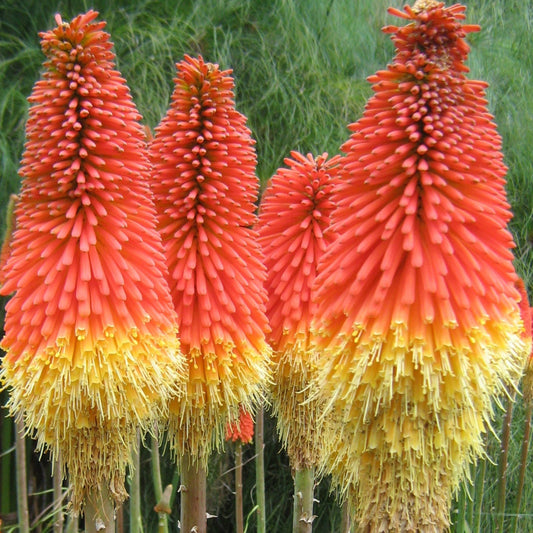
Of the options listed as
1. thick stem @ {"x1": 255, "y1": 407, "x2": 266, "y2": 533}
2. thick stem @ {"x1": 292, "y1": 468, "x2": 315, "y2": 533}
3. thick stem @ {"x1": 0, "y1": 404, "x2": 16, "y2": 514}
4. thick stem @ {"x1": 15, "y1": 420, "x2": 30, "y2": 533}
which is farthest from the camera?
thick stem @ {"x1": 0, "y1": 404, "x2": 16, "y2": 514}

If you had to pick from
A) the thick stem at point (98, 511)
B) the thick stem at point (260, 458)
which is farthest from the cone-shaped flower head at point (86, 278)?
the thick stem at point (260, 458)

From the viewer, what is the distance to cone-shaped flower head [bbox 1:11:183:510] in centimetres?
173

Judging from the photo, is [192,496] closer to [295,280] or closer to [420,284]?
[295,280]

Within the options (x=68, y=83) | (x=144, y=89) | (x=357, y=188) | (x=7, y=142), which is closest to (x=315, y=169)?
(x=357, y=188)

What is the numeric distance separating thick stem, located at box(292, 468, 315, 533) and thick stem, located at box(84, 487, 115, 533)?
799 mm

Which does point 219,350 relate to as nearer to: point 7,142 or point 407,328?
point 407,328

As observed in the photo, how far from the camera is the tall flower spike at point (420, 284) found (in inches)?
60.9

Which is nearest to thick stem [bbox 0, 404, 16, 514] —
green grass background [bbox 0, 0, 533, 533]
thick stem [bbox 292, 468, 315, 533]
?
green grass background [bbox 0, 0, 533, 533]

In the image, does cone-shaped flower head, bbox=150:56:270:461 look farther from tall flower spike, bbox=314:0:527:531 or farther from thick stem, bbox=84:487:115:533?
tall flower spike, bbox=314:0:527:531

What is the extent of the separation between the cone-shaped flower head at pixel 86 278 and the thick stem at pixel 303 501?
0.77 m

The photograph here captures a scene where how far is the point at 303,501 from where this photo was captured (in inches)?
94.9

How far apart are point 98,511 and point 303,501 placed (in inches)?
33.7

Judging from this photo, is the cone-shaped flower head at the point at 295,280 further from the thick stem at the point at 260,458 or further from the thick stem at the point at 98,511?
the thick stem at the point at 98,511

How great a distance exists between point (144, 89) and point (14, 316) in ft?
9.57
